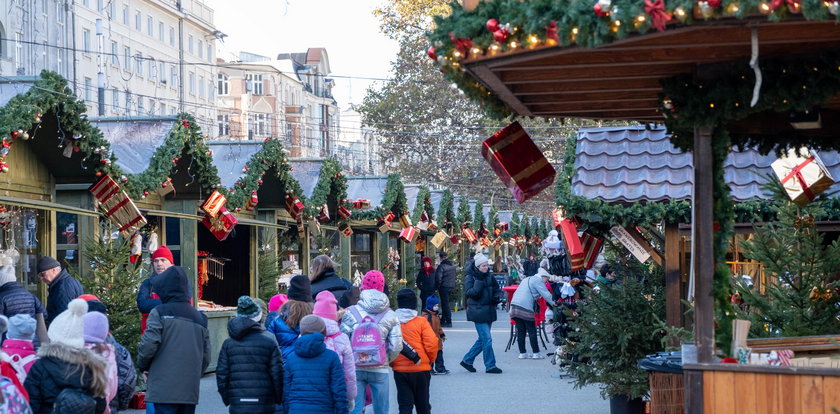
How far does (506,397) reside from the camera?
14281mm

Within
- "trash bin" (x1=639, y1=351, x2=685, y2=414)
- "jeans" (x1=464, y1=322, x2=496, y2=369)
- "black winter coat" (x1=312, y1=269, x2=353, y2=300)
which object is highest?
"black winter coat" (x1=312, y1=269, x2=353, y2=300)

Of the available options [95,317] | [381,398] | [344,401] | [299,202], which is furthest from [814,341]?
[299,202]

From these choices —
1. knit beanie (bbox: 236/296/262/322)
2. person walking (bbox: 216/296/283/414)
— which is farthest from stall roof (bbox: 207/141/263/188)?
person walking (bbox: 216/296/283/414)

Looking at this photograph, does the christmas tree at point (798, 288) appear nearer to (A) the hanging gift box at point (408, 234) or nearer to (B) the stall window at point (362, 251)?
(A) the hanging gift box at point (408, 234)

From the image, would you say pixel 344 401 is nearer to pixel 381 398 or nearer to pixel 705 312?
pixel 381 398

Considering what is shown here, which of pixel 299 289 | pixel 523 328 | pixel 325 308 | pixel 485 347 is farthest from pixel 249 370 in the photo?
pixel 523 328

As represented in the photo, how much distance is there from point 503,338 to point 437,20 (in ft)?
60.9

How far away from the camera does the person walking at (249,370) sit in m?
8.55

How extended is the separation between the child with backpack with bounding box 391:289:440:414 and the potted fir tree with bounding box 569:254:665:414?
5.78 ft

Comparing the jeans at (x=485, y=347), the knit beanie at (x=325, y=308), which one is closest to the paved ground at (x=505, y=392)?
the jeans at (x=485, y=347)

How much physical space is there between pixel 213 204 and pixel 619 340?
6362 millimetres

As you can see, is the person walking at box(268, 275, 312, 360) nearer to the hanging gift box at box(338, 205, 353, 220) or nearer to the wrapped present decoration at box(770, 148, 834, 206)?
the wrapped present decoration at box(770, 148, 834, 206)

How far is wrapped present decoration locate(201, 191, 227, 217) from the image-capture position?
1541 cm

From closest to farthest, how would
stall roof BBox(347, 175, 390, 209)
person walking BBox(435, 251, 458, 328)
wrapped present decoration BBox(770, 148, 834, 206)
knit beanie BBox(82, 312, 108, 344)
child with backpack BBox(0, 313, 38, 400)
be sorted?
child with backpack BBox(0, 313, 38, 400), knit beanie BBox(82, 312, 108, 344), wrapped present decoration BBox(770, 148, 834, 206), stall roof BBox(347, 175, 390, 209), person walking BBox(435, 251, 458, 328)
